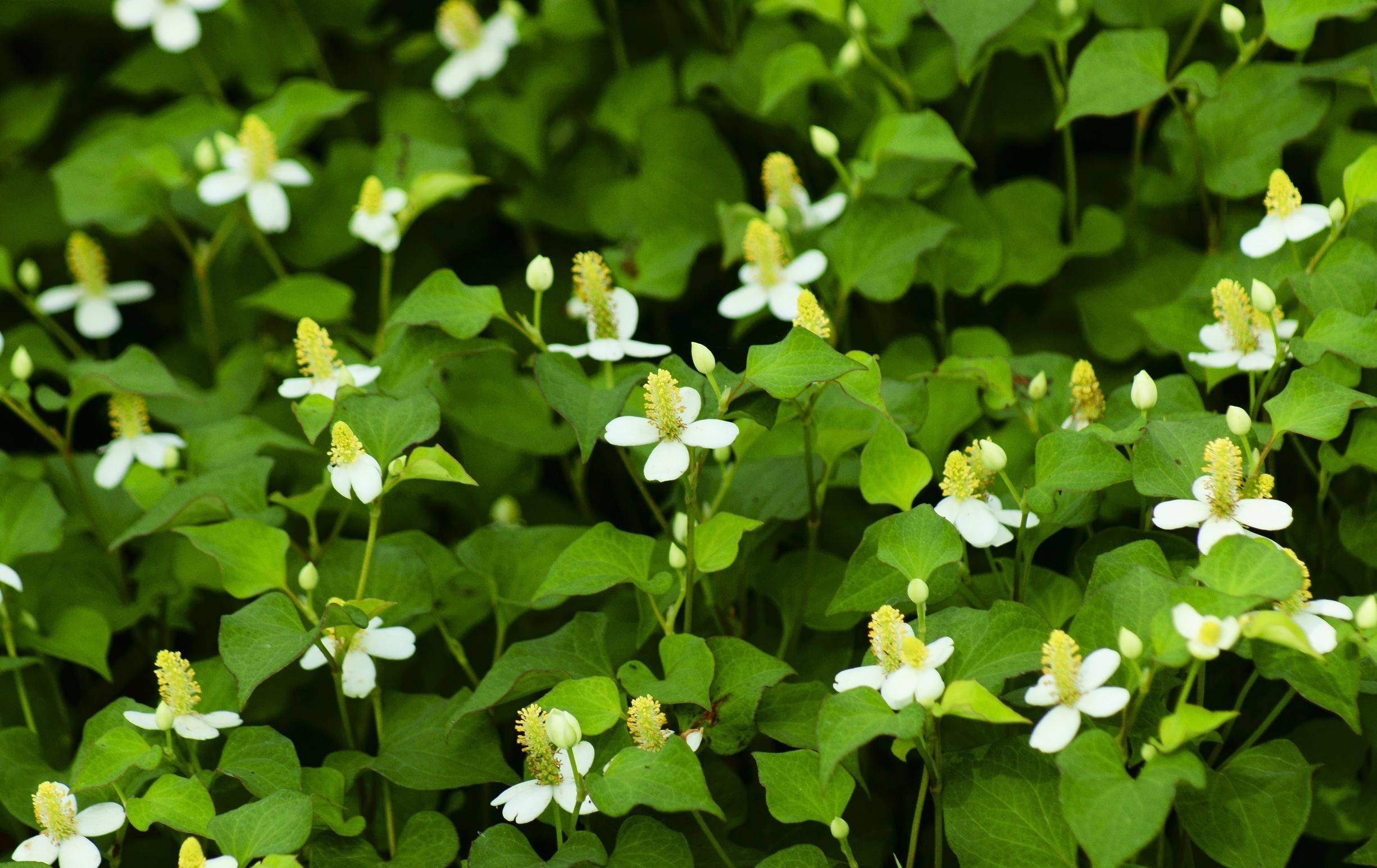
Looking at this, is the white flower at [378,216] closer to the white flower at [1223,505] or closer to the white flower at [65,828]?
the white flower at [65,828]

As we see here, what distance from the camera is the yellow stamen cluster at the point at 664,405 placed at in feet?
3.14

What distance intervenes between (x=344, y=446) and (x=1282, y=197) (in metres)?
0.87

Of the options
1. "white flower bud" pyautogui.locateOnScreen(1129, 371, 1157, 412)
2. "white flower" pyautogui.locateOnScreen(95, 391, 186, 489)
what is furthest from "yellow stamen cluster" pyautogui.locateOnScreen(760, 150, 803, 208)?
"white flower" pyautogui.locateOnScreen(95, 391, 186, 489)

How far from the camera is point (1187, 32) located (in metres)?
1.50

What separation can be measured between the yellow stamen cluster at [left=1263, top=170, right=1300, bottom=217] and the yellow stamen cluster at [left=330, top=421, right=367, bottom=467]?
0.85m

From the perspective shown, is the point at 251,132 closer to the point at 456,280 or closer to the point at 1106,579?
the point at 456,280

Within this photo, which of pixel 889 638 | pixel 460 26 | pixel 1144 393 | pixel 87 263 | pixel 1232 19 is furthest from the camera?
pixel 460 26

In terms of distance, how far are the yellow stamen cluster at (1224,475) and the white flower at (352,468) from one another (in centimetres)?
65

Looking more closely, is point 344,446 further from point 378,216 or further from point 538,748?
point 378,216

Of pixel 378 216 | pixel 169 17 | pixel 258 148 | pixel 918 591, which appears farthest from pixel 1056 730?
pixel 169 17

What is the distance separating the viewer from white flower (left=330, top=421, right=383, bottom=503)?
1.00 m

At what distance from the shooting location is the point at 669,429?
3.22 feet

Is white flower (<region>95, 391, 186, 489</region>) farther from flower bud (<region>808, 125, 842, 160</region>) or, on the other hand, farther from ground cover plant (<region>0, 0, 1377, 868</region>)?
flower bud (<region>808, 125, 842, 160</region>)

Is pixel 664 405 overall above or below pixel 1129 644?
above
